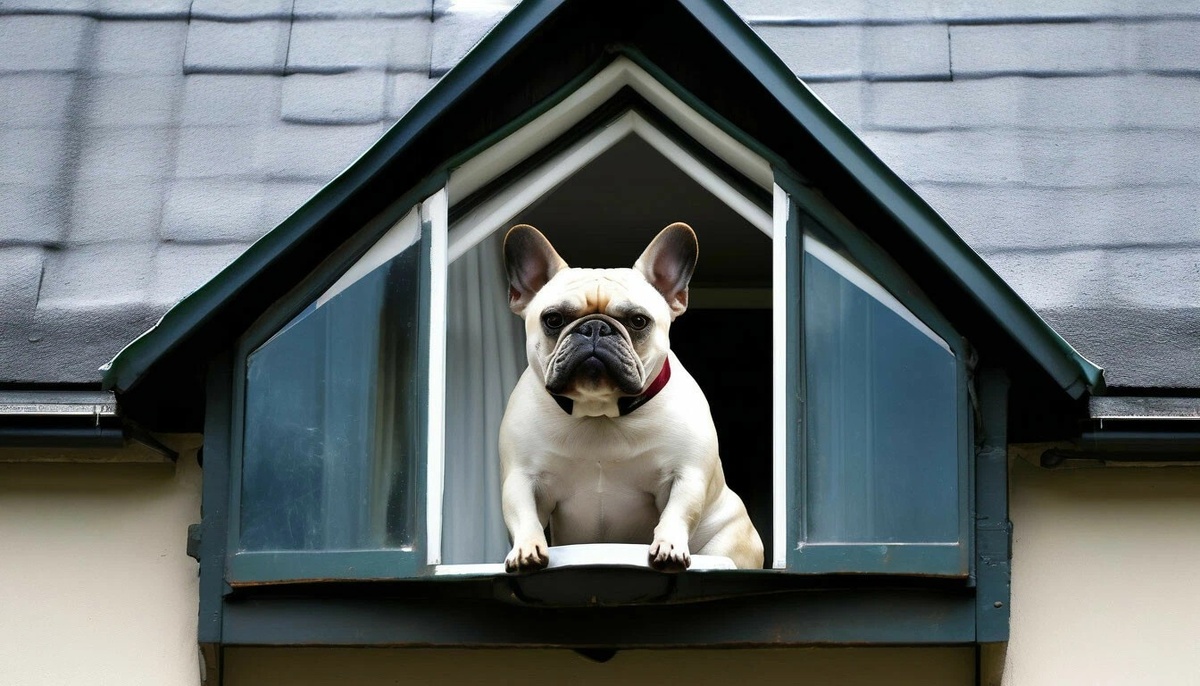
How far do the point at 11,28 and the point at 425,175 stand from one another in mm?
2164

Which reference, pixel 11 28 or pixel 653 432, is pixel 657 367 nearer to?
pixel 653 432

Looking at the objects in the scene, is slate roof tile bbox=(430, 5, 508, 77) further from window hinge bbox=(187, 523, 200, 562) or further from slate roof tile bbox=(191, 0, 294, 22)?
window hinge bbox=(187, 523, 200, 562)

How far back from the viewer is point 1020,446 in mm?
6855

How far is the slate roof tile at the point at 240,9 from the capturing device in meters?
7.94

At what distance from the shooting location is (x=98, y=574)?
6934 mm

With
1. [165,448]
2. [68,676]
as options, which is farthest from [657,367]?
[68,676]

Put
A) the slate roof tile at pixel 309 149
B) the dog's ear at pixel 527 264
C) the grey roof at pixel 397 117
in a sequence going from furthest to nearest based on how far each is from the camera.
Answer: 1. the slate roof tile at pixel 309 149
2. the grey roof at pixel 397 117
3. the dog's ear at pixel 527 264

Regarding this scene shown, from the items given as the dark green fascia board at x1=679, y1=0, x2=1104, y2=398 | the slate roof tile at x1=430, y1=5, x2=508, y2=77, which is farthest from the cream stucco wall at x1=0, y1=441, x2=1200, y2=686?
the slate roof tile at x1=430, y1=5, x2=508, y2=77

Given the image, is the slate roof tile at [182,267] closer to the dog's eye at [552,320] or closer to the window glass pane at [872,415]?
the dog's eye at [552,320]

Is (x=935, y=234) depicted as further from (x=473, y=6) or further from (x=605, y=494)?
(x=473, y=6)

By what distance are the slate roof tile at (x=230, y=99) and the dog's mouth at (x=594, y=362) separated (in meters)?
1.90

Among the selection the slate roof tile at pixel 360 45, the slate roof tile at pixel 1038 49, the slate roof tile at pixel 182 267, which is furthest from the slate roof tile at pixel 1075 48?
the slate roof tile at pixel 182 267

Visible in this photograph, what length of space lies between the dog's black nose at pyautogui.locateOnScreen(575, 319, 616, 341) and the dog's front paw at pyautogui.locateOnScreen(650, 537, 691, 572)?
651 mm

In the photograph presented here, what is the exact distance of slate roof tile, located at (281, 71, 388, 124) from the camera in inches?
297
